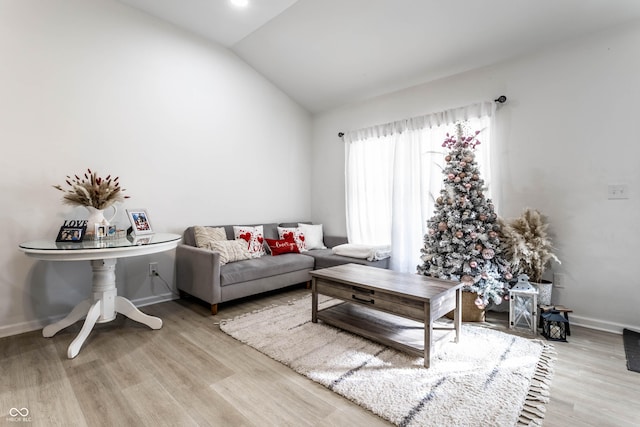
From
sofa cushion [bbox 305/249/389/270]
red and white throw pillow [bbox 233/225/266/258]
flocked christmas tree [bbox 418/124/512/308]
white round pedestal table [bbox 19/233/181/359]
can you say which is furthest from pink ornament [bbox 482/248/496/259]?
white round pedestal table [bbox 19/233/181/359]

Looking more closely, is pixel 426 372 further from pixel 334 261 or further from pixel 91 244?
pixel 91 244

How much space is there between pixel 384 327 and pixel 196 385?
137 centimetres

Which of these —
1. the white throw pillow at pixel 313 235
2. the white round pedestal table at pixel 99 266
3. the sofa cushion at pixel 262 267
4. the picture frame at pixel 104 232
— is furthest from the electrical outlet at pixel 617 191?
the picture frame at pixel 104 232

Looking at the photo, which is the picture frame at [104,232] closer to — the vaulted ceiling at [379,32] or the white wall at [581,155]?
the vaulted ceiling at [379,32]

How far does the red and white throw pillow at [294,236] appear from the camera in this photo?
A: 4129 mm

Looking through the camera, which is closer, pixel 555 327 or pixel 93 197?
pixel 555 327

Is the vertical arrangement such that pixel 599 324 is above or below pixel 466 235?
below

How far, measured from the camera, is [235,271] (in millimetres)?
3100

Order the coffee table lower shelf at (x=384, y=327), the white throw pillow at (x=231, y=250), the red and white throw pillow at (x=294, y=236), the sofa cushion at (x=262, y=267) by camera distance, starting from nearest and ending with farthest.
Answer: the coffee table lower shelf at (x=384, y=327) < the sofa cushion at (x=262, y=267) < the white throw pillow at (x=231, y=250) < the red and white throw pillow at (x=294, y=236)

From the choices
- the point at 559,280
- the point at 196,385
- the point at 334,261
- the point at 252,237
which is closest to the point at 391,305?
the point at 196,385

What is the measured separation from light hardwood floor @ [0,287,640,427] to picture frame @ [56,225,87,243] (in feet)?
2.58

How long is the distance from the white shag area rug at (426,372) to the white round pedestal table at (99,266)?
34.5 inches

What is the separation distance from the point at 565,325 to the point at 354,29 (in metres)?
3.32

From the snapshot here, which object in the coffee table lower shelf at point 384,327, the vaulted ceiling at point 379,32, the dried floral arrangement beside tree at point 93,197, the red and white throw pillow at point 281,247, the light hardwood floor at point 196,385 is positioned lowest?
the light hardwood floor at point 196,385
